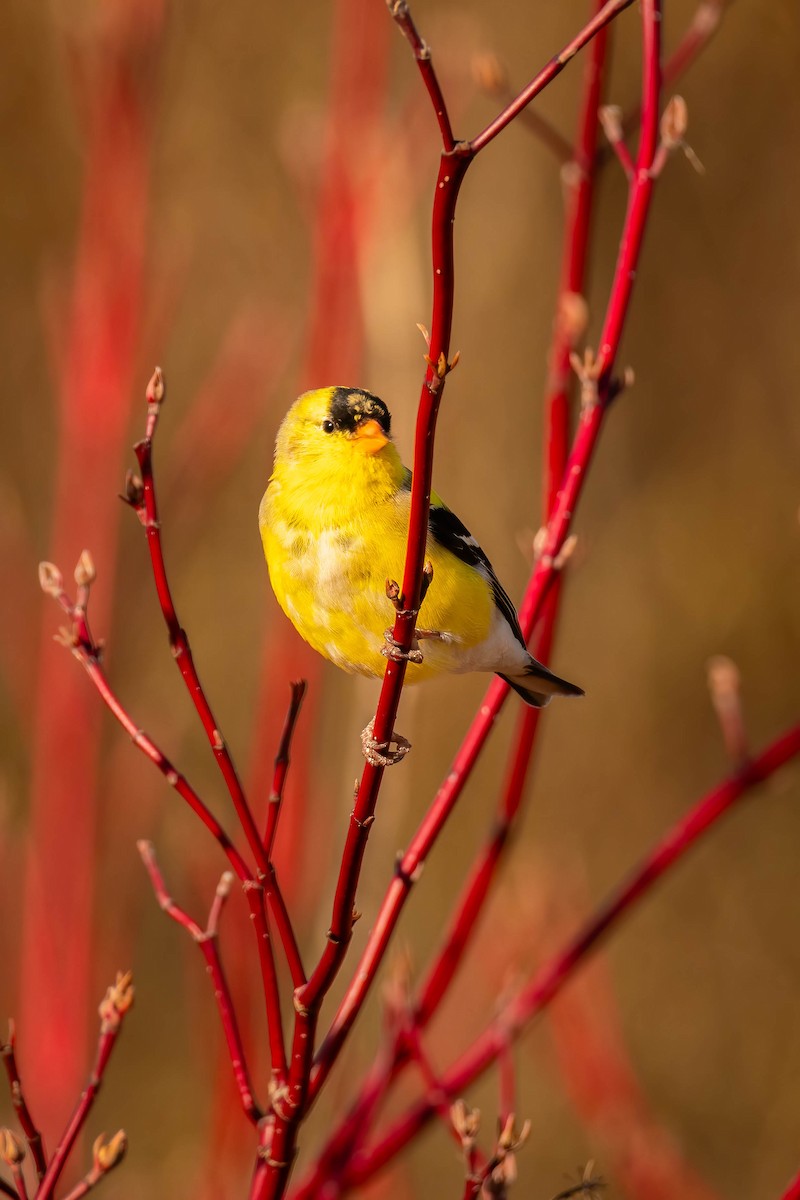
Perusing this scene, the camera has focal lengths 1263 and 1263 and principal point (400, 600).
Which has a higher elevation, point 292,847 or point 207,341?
point 207,341

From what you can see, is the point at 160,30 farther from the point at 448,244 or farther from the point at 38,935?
the point at 38,935

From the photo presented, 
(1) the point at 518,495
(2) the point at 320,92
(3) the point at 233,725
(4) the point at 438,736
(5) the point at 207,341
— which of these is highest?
(2) the point at 320,92

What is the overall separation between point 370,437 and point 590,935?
117 cm

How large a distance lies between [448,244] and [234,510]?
19.5 ft

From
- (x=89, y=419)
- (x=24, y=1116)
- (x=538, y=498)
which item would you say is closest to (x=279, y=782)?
→ (x=24, y=1116)

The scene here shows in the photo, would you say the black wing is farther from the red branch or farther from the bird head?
the red branch

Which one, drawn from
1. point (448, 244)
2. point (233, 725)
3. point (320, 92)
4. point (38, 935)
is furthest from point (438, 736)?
point (448, 244)

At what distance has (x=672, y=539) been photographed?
7543mm

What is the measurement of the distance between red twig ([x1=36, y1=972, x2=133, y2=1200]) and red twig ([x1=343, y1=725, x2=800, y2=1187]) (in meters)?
0.66

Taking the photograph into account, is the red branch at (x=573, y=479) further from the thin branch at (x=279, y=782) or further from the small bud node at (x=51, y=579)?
the small bud node at (x=51, y=579)

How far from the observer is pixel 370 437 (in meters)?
2.79

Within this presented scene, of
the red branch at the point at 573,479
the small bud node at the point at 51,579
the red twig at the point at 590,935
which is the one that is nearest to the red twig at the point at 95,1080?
the red branch at the point at 573,479

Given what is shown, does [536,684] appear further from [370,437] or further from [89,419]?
[89,419]

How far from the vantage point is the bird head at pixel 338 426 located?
279 centimetres
